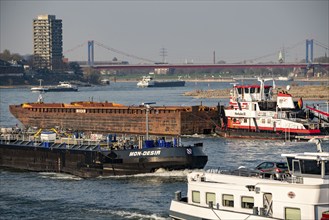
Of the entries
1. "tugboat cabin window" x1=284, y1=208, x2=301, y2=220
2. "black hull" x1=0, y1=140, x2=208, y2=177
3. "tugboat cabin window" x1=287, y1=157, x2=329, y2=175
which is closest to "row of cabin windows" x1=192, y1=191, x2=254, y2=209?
"tugboat cabin window" x1=284, y1=208, x2=301, y2=220

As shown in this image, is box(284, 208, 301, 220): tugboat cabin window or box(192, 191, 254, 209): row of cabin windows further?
box(192, 191, 254, 209): row of cabin windows

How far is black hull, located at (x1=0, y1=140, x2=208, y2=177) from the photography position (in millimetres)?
44375

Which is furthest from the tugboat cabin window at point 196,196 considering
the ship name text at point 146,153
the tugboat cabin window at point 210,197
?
the ship name text at point 146,153

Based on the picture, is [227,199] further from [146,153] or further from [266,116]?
[266,116]

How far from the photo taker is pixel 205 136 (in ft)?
234

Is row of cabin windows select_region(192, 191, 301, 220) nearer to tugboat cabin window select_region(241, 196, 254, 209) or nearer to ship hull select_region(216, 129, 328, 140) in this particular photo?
tugboat cabin window select_region(241, 196, 254, 209)

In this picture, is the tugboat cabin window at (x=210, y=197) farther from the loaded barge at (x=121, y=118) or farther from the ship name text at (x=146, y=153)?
the loaded barge at (x=121, y=118)

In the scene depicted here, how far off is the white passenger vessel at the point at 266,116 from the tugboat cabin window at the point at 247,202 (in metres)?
34.7

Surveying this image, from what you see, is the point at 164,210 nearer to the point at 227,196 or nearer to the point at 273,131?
the point at 227,196

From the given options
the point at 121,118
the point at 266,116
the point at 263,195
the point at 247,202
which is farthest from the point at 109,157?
the point at 121,118

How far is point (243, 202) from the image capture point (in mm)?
29516

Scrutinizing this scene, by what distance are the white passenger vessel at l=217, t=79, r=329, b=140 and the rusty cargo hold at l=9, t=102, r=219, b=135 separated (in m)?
3.47

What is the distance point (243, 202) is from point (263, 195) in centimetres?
103

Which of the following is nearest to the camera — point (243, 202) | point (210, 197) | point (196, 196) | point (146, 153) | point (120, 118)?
point (243, 202)
